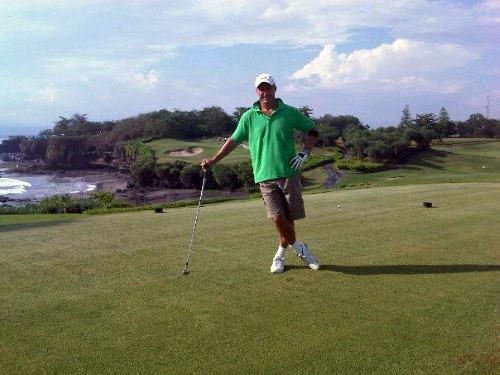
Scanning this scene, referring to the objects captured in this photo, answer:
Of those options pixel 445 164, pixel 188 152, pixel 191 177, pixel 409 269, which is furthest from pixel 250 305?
pixel 188 152

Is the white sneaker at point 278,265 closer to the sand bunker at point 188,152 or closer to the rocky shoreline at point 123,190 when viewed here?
the rocky shoreline at point 123,190

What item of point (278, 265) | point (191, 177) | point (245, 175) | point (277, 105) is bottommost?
point (191, 177)

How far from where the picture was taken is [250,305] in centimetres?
549

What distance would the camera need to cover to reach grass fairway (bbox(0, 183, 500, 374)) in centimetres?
431

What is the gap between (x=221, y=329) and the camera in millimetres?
4898

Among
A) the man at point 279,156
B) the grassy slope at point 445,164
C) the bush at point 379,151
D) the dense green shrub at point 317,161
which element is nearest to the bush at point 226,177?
the dense green shrub at point 317,161

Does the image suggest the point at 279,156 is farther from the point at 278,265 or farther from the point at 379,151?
the point at 379,151

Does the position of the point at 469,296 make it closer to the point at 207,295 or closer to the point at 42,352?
the point at 207,295

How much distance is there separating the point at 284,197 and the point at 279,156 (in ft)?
1.83

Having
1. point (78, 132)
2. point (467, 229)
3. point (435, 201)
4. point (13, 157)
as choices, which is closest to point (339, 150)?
point (435, 201)

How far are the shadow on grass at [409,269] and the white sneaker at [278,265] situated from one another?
125mm

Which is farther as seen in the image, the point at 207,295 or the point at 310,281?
the point at 310,281

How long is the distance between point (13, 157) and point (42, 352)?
511 ft

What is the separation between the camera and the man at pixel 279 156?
7125 millimetres
